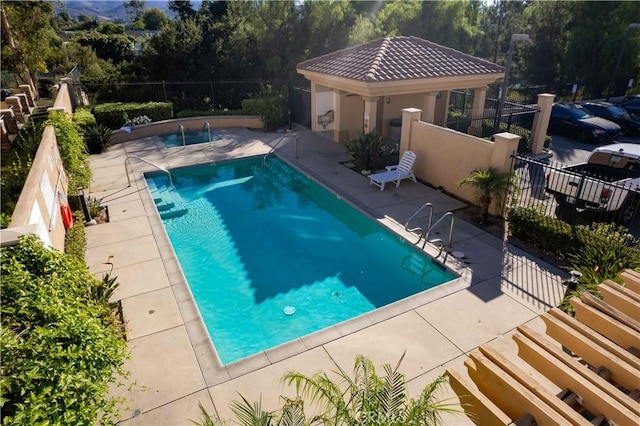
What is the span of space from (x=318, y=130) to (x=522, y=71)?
75.9 feet

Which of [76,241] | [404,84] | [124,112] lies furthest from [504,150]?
[124,112]

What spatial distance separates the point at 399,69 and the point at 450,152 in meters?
5.27

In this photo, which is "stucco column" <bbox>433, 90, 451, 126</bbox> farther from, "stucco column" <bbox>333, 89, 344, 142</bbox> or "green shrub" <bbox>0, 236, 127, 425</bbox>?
"green shrub" <bbox>0, 236, 127, 425</bbox>

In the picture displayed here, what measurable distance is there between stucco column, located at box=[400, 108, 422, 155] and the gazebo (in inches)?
79.3

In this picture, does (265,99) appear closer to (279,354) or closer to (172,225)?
(172,225)

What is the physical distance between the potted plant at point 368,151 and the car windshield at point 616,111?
47.7 ft

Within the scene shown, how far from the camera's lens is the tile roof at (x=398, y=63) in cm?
1548

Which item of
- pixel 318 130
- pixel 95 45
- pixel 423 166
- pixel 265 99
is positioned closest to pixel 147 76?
pixel 265 99

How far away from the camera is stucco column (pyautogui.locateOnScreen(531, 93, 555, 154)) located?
16031 millimetres

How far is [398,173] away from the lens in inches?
519

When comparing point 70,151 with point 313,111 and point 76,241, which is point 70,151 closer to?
point 76,241

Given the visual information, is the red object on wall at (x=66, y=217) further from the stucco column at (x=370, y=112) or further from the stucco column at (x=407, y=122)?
the stucco column at (x=370, y=112)

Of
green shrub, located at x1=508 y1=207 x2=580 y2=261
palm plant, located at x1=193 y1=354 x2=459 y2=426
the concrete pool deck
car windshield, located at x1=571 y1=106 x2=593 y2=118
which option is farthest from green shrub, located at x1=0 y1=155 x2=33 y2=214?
car windshield, located at x1=571 y1=106 x2=593 y2=118

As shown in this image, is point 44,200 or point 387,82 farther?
point 387,82
